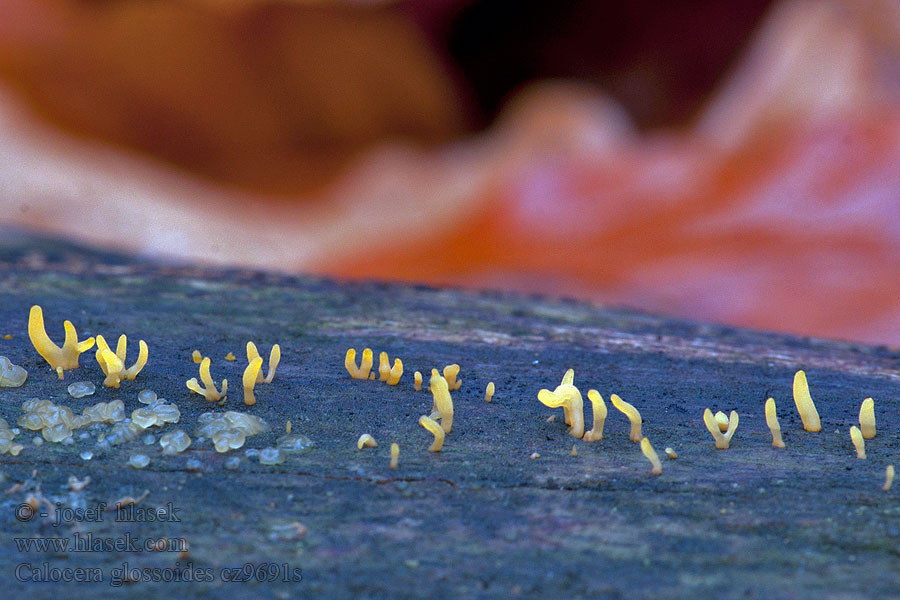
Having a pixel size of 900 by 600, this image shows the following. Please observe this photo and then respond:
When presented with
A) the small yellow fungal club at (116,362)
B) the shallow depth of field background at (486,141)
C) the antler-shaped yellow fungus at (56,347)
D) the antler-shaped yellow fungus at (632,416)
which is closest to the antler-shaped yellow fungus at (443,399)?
the antler-shaped yellow fungus at (632,416)

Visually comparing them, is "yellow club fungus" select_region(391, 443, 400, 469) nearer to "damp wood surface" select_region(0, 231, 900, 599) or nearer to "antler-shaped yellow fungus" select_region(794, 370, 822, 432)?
"damp wood surface" select_region(0, 231, 900, 599)

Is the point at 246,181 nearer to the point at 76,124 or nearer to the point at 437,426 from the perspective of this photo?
the point at 76,124

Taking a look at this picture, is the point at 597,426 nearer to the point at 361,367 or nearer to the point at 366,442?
the point at 366,442

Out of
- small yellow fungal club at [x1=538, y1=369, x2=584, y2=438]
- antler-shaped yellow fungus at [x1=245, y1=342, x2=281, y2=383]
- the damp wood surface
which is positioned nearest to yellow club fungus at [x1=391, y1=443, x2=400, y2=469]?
the damp wood surface

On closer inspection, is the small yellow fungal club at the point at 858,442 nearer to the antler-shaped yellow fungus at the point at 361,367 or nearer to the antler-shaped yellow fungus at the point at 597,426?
the antler-shaped yellow fungus at the point at 597,426

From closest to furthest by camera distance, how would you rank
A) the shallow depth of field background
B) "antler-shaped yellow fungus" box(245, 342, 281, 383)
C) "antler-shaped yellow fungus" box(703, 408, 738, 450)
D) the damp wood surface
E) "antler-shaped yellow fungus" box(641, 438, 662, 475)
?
the damp wood surface
"antler-shaped yellow fungus" box(641, 438, 662, 475)
"antler-shaped yellow fungus" box(703, 408, 738, 450)
"antler-shaped yellow fungus" box(245, 342, 281, 383)
the shallow depth of field background
